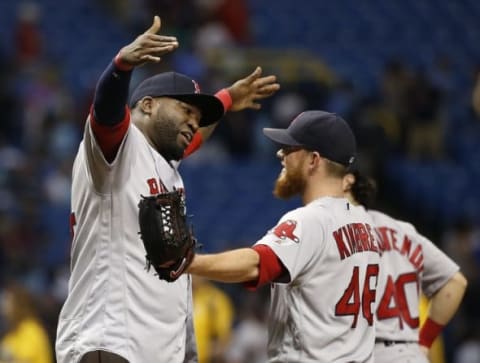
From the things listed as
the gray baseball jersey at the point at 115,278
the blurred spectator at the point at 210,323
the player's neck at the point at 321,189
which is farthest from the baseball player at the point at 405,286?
the blurred spectator at the point at 210,323

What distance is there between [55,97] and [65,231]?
2.24 meters

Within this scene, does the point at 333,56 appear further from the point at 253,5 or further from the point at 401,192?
the point at 401,192

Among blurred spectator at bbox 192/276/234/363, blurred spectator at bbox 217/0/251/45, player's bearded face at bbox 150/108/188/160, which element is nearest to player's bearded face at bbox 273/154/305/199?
player's bearded face at bbox 150/108/188/160

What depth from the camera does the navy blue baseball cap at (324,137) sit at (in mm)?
4793

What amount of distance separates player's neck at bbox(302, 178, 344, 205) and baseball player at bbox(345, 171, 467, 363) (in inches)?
7.0

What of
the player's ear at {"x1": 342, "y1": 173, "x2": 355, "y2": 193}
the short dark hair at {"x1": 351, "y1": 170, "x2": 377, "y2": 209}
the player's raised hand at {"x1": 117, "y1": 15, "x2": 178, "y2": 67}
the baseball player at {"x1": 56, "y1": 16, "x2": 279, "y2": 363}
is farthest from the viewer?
the short dark hair at {"x1": 351, "y1": 170, "x2": 377, "y2": 209}

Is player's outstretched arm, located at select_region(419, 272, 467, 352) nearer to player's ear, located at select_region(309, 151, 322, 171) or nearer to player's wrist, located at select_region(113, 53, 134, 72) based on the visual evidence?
player's ear, located at select_region(309, 151, 322, 171)

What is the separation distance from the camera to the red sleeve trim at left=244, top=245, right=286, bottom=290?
13.9 feet

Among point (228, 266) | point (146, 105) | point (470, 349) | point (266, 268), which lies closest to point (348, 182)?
point (266, 268)

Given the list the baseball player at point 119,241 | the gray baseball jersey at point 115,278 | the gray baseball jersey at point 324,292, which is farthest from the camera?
the gray baseball jersey at point 324,292

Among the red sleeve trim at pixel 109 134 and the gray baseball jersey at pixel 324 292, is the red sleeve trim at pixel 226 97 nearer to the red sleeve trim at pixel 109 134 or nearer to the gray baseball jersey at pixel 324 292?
the gray baseball jersey at pixel 324 292

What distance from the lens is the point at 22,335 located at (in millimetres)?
8445

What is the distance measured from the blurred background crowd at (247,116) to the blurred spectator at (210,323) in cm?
1

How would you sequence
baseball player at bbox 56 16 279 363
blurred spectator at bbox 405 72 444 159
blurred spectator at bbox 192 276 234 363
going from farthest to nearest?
blurred spectator at bbox 405 72 444 159 → blurred spectator at bbox 192 276 234 363 → baseball player at bbox 56 16 279 363
